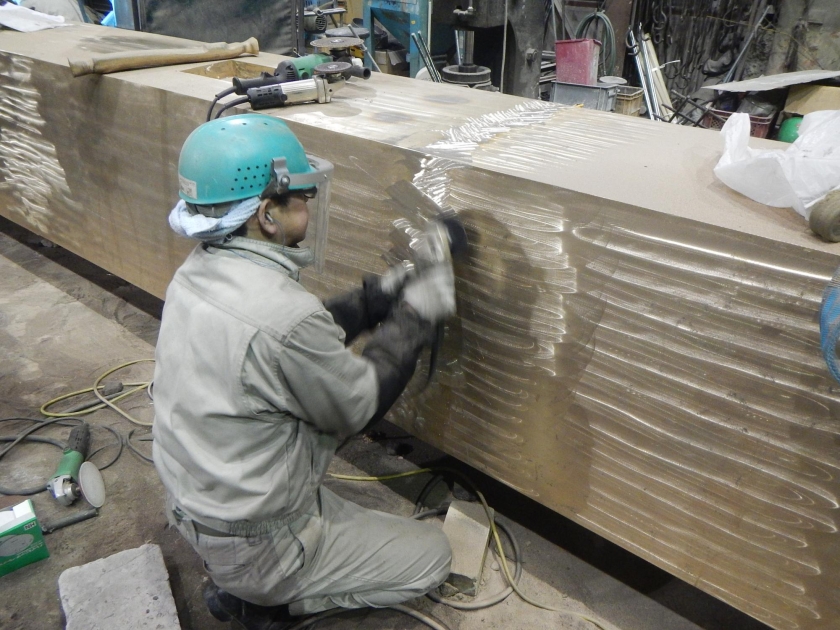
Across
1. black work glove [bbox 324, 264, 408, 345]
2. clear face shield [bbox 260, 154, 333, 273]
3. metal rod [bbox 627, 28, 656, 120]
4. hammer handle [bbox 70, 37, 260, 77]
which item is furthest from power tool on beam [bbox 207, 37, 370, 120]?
metal rod [bbox 627, 28, 656, 120]

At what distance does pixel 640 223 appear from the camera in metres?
1.21

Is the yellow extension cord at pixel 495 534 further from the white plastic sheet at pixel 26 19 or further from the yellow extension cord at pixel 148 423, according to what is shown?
the white plastic sheet at pixel 26 19

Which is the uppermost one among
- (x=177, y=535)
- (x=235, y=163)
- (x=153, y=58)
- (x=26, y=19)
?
(x=26, y=19)

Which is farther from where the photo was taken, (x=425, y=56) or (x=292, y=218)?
(x=425, y=56)

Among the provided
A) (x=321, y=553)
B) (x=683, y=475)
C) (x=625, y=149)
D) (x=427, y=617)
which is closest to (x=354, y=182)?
(x=625, y=149)

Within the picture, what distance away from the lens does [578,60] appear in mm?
4223

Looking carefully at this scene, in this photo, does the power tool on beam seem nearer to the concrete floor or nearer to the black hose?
the black hose

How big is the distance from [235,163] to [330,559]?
997 millimetres

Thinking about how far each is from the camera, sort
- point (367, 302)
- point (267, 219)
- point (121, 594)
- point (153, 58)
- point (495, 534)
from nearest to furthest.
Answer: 1. point (267, 219)
2. point (367, 302)
3. point (121, 594)
4. point (495, 534)
5. point (153, 58)

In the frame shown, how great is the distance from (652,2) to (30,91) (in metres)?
4.78

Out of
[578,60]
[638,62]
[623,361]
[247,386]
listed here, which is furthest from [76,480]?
[638,62]

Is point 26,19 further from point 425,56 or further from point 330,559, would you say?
point 330,559

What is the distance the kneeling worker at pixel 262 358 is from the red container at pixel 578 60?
3.28 meters

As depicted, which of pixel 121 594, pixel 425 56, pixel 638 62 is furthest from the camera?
pixel 638 62
